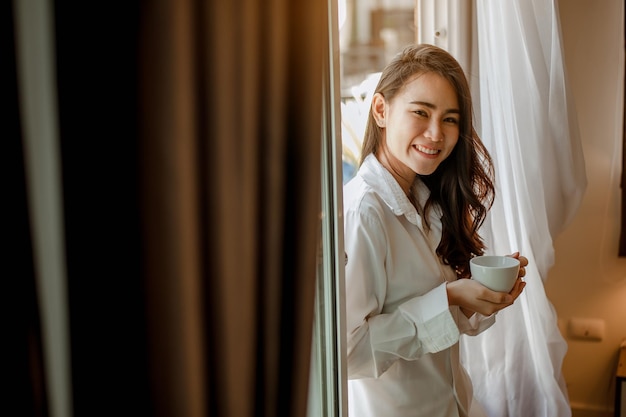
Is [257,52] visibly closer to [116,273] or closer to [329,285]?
[116,273]

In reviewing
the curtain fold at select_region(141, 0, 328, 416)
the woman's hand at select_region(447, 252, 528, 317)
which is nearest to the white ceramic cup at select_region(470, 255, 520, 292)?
the woman's hand at select_region(447, 252, 528, 317)

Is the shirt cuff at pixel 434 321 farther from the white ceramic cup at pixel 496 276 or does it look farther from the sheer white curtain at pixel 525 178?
the sheer white curtain at pixel 525 178

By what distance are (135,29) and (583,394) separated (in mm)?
2577

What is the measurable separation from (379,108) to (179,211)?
0.72 meters

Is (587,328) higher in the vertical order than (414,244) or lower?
lower

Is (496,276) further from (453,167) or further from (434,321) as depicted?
(453,167)

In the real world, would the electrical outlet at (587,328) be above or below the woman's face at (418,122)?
below

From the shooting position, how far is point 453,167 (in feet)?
3.77

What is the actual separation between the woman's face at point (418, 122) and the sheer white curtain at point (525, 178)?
0.39 metres

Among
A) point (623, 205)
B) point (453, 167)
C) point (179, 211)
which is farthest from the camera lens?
point (623, 205)

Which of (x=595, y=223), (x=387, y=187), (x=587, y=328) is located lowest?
(x=587, y=328)

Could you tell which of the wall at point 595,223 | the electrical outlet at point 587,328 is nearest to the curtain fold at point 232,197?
the wall at point 595,223

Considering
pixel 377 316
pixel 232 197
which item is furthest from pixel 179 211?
pixel 377 316

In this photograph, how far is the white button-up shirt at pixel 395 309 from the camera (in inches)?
38.6
